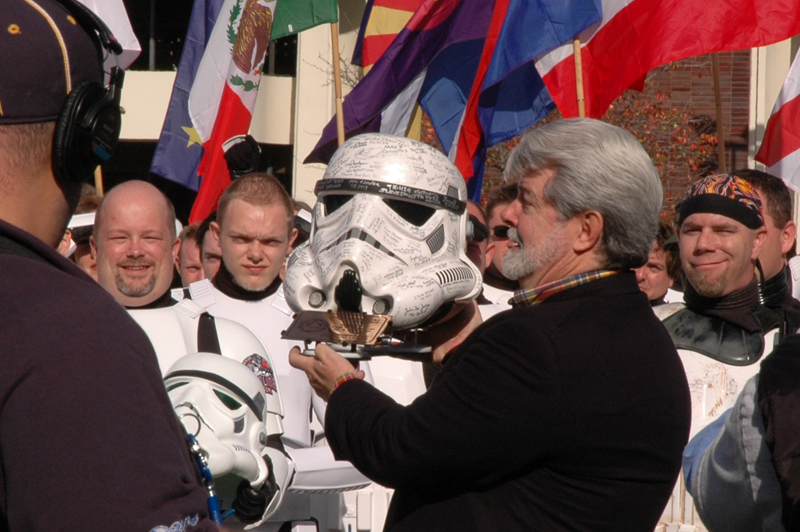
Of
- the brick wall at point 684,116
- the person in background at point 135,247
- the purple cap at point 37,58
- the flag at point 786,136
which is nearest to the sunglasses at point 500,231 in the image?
the person in background at point 135,247

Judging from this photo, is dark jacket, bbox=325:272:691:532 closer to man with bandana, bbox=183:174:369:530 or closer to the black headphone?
the black headphone

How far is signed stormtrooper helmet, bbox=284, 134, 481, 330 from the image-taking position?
8.03 ft

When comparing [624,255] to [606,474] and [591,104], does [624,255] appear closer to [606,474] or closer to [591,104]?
[606,474]

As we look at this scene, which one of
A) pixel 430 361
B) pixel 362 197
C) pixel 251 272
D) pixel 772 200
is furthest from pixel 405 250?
pixel 772 200

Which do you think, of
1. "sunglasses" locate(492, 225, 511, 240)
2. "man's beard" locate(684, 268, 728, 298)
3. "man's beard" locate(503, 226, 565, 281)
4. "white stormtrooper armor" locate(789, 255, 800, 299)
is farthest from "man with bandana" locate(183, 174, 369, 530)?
"white stormtrooper armor" locate(789, 255, 800, 299)

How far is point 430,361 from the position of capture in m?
2.75

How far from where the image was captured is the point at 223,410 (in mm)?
2441

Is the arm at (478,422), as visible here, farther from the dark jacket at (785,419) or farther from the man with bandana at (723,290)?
the man with bandana at (723,290)

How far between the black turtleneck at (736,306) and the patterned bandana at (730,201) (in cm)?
31

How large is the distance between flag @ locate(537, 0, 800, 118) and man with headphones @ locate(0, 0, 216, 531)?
5136mm

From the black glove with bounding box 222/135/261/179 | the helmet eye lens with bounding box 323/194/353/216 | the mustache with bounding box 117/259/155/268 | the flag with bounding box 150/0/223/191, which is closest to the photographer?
the helmet eye lens with bounding box 323/194/353/216

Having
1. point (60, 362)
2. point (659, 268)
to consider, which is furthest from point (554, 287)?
point (659, 268)

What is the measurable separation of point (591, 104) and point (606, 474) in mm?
4401

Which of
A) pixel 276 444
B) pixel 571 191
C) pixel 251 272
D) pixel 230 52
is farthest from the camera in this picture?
pixel 230 52
